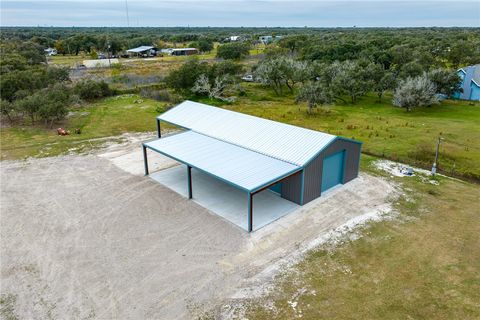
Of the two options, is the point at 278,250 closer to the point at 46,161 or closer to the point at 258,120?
the point at 258,120

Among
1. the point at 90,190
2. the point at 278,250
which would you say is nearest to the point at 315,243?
the point at 278,250

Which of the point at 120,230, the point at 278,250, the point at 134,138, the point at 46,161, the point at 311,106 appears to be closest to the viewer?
the point at 278,250

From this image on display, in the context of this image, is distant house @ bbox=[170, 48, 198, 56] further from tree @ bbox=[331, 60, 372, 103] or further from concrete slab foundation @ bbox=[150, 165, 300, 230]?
concrete slab foundation @ bbox=[150, 165, 300, 230]

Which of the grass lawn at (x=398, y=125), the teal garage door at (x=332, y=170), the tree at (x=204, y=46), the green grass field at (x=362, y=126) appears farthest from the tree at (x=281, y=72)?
the tree at (x=204, y=46)

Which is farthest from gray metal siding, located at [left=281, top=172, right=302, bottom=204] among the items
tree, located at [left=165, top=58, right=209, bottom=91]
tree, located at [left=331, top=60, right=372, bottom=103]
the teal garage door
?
tree, located at [left=165, top=58, right=209, bottom=91]

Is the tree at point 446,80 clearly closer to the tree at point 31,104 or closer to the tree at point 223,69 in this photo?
the tree at point 223,69

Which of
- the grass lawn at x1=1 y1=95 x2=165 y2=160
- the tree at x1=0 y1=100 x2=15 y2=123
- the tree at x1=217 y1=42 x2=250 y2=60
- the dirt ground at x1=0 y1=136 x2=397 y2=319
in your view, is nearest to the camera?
the dirt ground at x1=0 y1=136 x2=397 y2=319

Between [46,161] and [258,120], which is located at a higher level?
[258,120]
